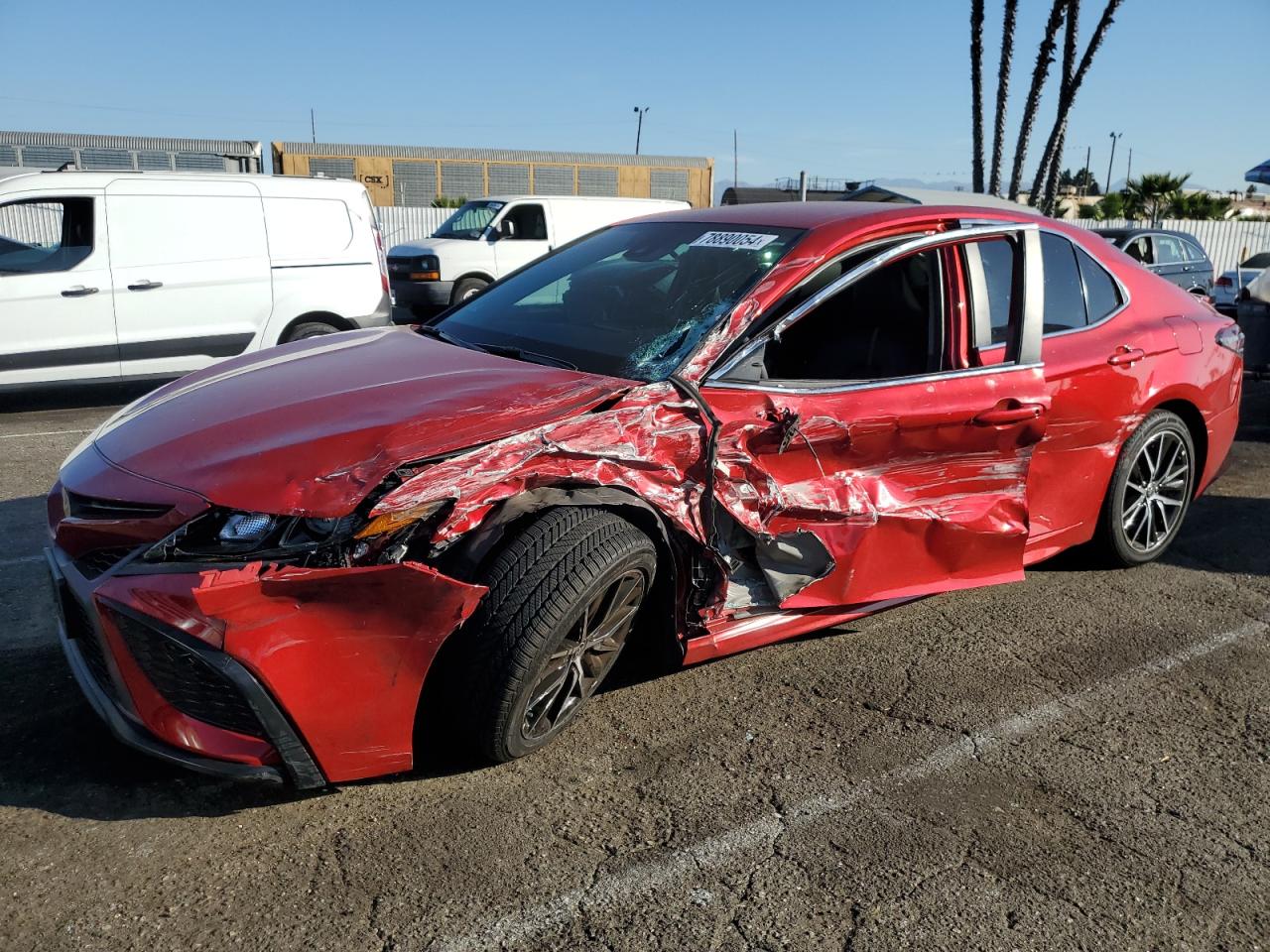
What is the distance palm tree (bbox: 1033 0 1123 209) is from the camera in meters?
23.8

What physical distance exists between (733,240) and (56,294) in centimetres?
637

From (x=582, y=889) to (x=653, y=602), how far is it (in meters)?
1.00

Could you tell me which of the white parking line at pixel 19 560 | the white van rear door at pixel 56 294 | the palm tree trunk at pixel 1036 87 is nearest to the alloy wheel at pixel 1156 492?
the white parking line at pixel 19 560

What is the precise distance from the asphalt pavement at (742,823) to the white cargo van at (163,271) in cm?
488

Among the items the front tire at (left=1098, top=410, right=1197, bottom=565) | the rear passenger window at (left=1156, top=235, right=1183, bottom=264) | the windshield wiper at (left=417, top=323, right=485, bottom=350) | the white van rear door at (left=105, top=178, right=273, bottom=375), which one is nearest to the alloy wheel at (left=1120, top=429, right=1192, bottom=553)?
the front tire at (left=1098, top=410, right=1197, bottom=565)

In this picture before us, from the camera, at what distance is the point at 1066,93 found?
79.7ft

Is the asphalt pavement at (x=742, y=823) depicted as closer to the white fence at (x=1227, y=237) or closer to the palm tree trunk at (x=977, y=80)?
the palm tree trunk at (x=977, y=80)

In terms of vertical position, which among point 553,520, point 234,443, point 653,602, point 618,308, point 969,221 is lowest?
point 653,602

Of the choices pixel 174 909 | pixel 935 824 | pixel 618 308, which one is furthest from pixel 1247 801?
pixel 174 909

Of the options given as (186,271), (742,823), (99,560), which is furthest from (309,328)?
(742,823)

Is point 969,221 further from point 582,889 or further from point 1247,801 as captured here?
point 582,889

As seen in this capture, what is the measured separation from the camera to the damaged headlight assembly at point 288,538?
2.53 meters

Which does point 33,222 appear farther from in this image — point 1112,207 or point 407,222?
point 1112,207

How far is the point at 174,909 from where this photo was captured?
2348 mm
